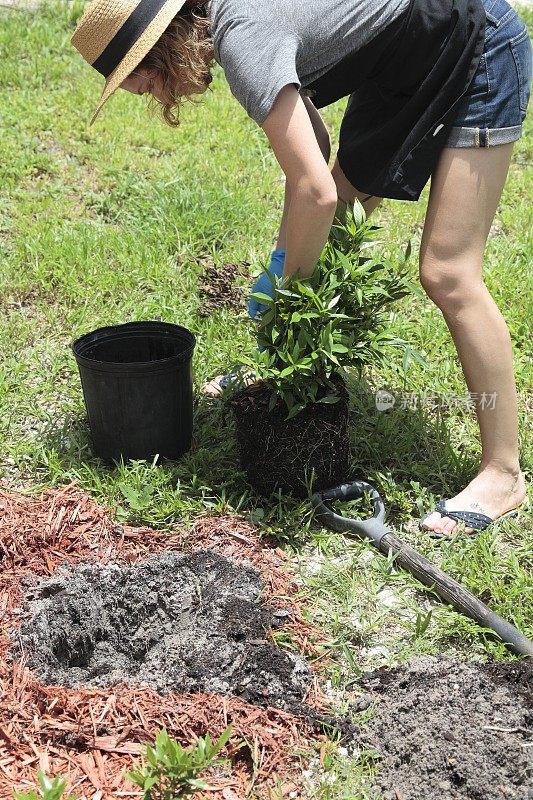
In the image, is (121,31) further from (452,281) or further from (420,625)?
(420,625)

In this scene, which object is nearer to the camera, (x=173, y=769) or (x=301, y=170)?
(x=173, y=769)

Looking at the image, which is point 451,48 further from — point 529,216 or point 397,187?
point 529,216

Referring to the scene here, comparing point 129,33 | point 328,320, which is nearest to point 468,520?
point 328,320

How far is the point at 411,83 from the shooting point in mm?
2736

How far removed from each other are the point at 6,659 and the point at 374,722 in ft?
3.28

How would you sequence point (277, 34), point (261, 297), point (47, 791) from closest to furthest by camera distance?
point (47, 791) < point (277, 34) < point (261, 297)

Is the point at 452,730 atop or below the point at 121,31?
below

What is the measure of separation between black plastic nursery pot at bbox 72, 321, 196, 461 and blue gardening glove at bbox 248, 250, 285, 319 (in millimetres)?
260

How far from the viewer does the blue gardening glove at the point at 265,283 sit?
311 centimetres

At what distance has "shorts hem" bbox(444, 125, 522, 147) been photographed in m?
2.68

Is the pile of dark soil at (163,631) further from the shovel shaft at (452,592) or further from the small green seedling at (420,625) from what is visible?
the shovel shaft at (452,592)

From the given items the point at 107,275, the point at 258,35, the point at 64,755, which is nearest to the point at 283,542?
the point at 64,755

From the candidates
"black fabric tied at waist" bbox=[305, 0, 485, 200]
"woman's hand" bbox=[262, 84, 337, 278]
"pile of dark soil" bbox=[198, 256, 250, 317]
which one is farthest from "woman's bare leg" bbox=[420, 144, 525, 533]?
"pile of dark soil" bbox=[198, 256, 250, 317]

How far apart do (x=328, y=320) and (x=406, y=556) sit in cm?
80
